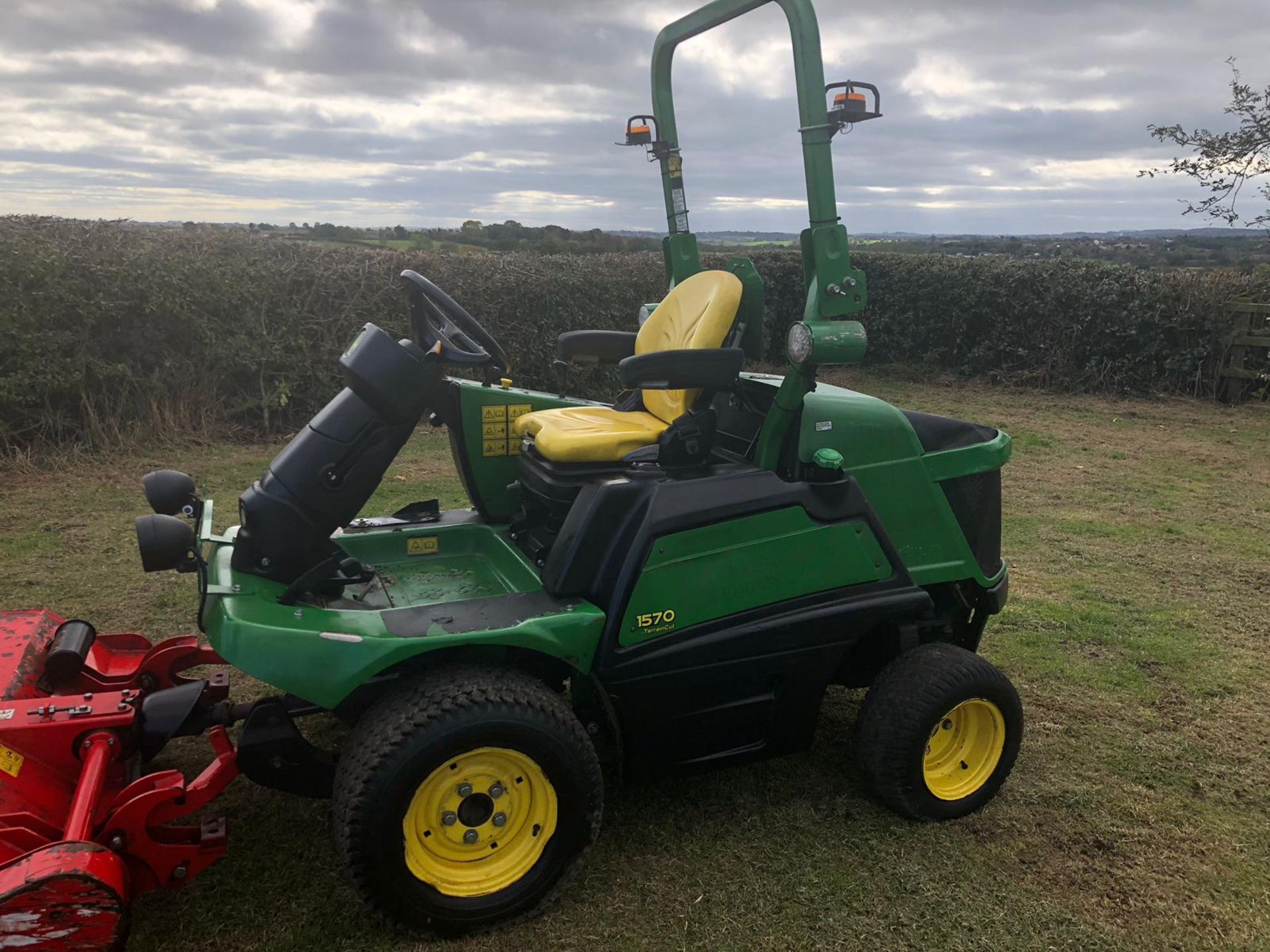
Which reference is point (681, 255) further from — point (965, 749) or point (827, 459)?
point (965, 749)

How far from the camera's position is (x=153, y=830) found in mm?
2549

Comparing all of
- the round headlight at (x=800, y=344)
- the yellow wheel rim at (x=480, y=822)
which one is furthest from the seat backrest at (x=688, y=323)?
the yellow wheel rim at (x=480, y=822)

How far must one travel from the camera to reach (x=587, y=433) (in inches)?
130

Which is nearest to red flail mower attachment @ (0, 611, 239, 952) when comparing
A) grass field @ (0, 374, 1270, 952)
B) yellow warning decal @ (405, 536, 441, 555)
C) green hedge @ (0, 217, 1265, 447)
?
grass field @ (0, 374, 1270, 952)

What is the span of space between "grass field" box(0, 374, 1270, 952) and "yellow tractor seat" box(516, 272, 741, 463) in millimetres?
1272

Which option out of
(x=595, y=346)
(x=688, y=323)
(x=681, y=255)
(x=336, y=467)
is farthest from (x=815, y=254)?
(x=336, y=467)

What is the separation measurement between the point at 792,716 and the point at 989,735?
29.9 inches

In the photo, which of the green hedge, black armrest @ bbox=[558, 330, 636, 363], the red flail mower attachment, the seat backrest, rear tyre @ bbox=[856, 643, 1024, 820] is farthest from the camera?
the green hedge

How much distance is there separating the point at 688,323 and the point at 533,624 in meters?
1.52

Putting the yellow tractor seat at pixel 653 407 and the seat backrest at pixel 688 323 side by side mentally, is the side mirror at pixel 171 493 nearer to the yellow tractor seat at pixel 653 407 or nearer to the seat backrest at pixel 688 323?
the yellow tractor seat at pixel 653 407

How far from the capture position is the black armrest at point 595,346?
433 cm

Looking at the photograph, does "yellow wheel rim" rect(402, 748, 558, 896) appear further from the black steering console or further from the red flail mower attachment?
the black steering console

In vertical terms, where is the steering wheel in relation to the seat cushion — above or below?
above

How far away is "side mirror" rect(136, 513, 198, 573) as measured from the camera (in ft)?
9.34
